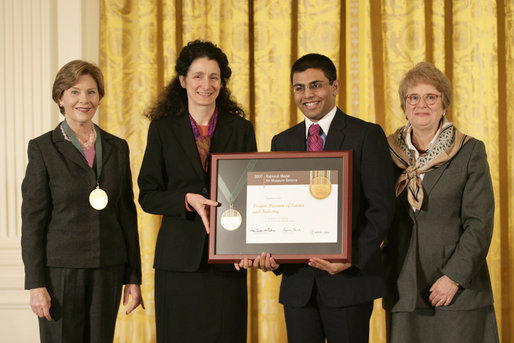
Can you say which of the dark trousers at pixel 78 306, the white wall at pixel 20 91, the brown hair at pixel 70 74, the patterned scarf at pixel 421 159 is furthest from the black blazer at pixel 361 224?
the white wall at pixel 20 91

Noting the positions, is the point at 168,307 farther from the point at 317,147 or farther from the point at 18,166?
the point at 18,166

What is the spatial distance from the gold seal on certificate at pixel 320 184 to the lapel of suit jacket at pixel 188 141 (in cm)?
46

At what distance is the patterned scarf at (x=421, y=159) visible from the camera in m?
2.31

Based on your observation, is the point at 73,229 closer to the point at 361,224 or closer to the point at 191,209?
the point at 191,209

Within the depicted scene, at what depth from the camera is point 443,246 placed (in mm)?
2311

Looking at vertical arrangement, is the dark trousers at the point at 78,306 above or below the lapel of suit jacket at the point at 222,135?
below

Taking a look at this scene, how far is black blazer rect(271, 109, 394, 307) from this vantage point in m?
2.10

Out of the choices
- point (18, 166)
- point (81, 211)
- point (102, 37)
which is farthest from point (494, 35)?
point (18, 166)

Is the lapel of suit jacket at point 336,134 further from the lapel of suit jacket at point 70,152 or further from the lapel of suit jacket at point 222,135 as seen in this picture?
the lapel of suit jacket at point 70,152

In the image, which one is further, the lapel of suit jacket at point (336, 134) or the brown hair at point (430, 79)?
the brown hair at point (430, 79)

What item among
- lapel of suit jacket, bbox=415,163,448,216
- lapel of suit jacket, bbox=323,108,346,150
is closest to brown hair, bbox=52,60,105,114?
lapel of suit jacket, bbox=323,108,346,150

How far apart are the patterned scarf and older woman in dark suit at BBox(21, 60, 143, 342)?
1.13 metres

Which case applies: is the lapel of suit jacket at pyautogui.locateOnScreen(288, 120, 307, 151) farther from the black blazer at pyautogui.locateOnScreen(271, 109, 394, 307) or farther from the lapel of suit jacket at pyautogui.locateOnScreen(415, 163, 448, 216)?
the lapel of suit jacket at pyautogui.locateOnScreen(415, 163, 448, 216)

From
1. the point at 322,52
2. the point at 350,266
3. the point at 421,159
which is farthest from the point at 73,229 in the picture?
the point at 322,52
